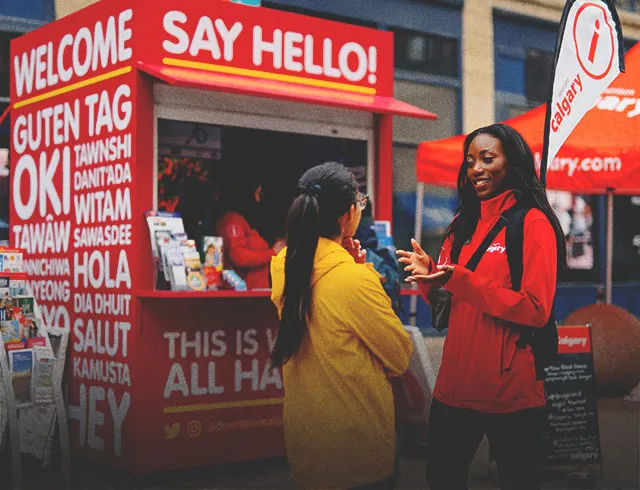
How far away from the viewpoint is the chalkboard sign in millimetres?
6141

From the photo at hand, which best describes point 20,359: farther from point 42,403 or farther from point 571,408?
point 571,408

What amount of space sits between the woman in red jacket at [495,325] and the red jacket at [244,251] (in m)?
3.66

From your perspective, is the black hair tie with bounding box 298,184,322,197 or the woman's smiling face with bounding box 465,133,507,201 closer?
the black hair tie with bounding box 298,184,322,197

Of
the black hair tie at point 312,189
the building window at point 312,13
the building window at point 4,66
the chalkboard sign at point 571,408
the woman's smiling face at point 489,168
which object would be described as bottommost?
the chalkboard sign at point 571,408

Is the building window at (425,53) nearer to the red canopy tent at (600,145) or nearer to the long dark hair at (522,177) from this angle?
the red canopy tent at (600,145)

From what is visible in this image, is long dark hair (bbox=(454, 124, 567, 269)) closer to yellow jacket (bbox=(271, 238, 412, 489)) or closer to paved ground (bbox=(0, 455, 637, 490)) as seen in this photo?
yellow jacket (bbox=(271, 238, 412, 489))

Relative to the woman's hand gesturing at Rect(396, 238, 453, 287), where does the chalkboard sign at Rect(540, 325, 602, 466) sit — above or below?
below

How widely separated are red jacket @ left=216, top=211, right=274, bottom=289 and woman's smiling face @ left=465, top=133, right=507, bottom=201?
145 inches

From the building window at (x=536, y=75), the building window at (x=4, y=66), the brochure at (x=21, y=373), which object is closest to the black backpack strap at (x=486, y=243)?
the brochure at (x=21, y=373)

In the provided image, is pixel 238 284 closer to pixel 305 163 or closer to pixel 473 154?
pixel 305 163

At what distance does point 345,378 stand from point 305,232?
1.65 feet

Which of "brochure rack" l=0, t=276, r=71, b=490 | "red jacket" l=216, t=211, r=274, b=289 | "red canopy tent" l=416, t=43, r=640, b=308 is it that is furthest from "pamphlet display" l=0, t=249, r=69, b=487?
"red canopy tent" l=416, t=43, r=640, b=308

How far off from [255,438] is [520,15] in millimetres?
11027

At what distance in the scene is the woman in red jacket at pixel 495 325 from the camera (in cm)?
357
